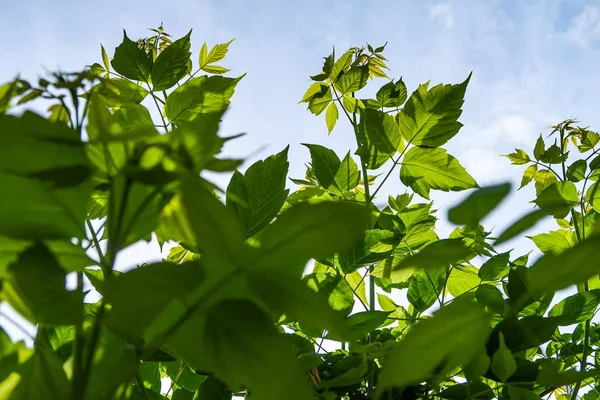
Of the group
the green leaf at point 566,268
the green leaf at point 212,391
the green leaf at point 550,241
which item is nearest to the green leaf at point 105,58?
the green leaf at point 212,391

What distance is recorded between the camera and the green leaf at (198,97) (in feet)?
1.84

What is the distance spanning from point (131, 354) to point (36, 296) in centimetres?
6

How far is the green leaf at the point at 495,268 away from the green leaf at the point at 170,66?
0.43 meters

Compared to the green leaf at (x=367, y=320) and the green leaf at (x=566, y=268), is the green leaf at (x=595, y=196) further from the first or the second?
the green leaf at (x=566, y=268)

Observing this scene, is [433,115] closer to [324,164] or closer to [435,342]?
[324,164]

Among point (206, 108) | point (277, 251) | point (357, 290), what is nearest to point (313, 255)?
point (277, 251)

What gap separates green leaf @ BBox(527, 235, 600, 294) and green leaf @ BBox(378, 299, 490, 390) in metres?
0.03

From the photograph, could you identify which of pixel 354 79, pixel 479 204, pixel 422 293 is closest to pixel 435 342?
pixel 479 204

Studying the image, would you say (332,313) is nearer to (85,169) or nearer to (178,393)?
(85,169)

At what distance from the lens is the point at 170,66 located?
0.64 m

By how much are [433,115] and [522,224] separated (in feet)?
1.40

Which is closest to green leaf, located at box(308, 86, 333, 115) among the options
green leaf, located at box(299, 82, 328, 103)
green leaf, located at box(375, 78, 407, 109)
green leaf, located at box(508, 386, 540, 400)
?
green leaf, located at box(299, 82, 328, 103)

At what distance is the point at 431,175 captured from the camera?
2.07 ft

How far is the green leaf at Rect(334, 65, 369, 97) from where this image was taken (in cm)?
78
